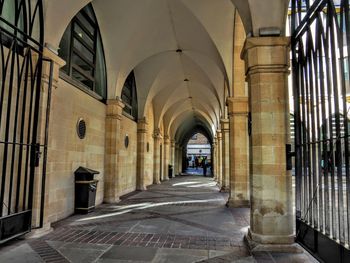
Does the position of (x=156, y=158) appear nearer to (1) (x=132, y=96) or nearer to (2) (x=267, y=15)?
(1) (x=132, y=96)

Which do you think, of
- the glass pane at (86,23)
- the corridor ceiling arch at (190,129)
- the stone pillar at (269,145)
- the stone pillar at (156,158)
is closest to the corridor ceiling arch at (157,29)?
the glass pane at (86,23)

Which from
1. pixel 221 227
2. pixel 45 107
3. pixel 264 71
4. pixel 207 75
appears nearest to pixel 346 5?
pixel 264 71

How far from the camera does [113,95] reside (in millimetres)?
9195

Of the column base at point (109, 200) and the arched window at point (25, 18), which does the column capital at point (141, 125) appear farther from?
the arched window at point (25, 18)

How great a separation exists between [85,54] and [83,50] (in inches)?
5.4

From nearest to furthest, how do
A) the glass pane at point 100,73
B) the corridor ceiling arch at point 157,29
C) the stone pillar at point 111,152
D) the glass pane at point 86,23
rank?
the glass pane at point 86,23
the corridor ceiling arch at point 157,29
the glass pane at point 100,73
the stone pillar at point 111,152

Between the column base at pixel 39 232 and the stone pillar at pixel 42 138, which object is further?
the stone pillar at pixel 42 138

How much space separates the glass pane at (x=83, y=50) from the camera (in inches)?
293

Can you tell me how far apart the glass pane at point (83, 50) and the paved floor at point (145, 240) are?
4347 mm

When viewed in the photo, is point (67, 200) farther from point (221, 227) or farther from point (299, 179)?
point (299, 179)

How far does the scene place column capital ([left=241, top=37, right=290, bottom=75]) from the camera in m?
4.43

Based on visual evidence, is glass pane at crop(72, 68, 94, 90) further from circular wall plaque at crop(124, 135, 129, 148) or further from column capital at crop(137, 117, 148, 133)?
column capital at crop(137, 117, 148, 133)

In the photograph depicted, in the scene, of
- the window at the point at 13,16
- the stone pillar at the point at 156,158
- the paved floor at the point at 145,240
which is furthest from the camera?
the stone pillar at the point at 156,158

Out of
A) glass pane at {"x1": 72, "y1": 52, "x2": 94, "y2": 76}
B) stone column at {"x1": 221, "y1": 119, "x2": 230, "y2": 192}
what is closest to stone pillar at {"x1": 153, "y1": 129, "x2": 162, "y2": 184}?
stone column at {"x1": 221, "y1": 119, "x2": 230, "y2": 192}
